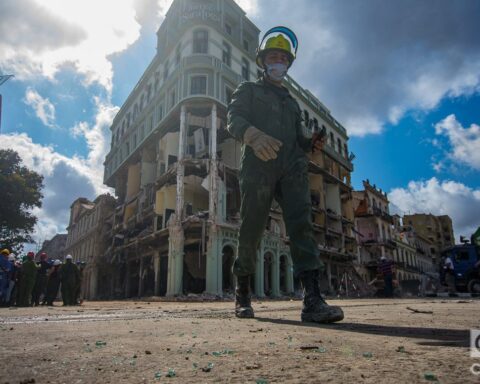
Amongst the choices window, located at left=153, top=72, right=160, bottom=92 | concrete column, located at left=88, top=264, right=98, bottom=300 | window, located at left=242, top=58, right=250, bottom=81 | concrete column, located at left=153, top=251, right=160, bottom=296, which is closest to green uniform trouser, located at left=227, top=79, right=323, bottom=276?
concrete column, located at left=153, top=251, right=160, bottom=296

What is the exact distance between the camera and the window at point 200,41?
72.9 feet

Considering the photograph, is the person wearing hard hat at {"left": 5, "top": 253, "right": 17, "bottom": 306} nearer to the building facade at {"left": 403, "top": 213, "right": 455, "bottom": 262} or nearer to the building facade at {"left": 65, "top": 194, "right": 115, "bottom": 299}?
the building facade at {"left": 65, "top": 194, "right": 115, "bottom": 299}

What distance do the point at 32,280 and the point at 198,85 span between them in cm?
1534

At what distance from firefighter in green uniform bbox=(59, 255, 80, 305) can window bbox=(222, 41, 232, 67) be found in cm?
1616

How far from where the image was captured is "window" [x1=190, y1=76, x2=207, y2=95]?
2141 cm

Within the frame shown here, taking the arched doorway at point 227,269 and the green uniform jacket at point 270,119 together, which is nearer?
the green uniform jacket at point 270,119

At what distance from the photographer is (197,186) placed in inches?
837

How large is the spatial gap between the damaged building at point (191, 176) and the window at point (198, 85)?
0.20 ft

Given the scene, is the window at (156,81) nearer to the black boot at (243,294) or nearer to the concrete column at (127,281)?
the concrete column at (127,281)

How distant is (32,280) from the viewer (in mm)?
9492

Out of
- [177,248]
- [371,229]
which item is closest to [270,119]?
[177,248]

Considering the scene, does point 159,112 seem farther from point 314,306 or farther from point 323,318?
point 323,318

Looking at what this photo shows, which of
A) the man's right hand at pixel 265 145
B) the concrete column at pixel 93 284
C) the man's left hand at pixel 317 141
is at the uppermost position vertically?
the man's left hand at pixel 317 141

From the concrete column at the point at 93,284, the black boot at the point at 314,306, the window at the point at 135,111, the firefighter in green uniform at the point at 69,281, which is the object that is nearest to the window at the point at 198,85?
the window at the point at 135,111
